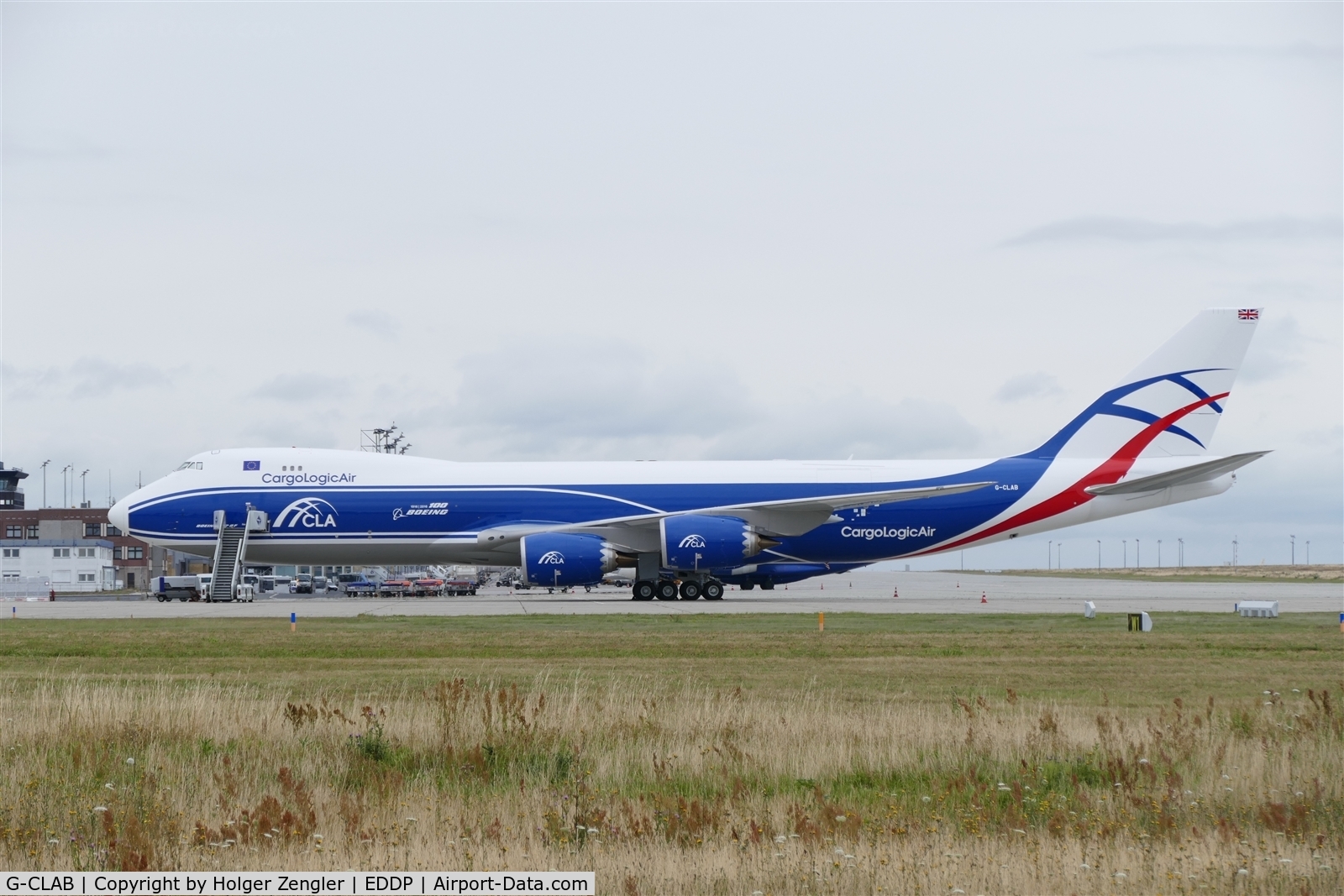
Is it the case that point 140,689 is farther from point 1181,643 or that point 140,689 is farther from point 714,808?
point 1181,643

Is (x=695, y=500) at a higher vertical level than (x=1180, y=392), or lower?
lower

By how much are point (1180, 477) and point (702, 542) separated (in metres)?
16.2

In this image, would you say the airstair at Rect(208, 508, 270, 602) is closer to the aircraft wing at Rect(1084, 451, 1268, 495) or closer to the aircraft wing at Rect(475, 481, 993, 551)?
the aircraft wing at Rect(475, 481, 993, 551)

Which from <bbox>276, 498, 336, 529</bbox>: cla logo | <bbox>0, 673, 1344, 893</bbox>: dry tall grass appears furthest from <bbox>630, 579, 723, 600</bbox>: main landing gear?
<bbox>0, 673, 1344, 893</bbox>: dry tall grass

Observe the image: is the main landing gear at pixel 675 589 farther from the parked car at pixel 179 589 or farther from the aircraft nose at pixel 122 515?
the parked car at pixel 179 589

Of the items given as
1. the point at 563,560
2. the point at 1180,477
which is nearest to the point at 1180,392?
the point at 1180,477

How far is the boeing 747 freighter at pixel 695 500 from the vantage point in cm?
4075

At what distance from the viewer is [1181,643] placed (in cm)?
2252

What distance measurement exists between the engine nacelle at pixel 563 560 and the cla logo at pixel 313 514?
6585 mm

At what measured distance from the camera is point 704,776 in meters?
9.79

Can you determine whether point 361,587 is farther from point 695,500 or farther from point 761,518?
point 761,518

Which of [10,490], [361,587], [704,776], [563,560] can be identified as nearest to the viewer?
[704,776]

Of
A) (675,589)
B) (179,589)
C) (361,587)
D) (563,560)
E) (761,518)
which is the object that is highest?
(761,518)

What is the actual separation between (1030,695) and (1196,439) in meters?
32.2
